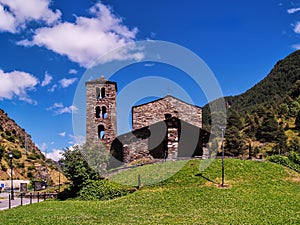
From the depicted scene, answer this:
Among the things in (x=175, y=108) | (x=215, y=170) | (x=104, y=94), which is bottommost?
(x=215, y=170)

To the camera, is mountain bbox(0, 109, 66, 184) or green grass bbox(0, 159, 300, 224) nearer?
green grass bbox(0, 159, 300, 224)

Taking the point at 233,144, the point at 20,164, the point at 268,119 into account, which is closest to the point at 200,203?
the point at 233,144

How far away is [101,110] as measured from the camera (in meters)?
51.7

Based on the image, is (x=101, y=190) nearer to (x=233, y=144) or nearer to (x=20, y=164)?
(x=233, y=144)

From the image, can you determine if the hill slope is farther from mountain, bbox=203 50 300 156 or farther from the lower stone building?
the lower stone building

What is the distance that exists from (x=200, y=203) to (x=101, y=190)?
10626 mm

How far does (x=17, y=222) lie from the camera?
16500 mm

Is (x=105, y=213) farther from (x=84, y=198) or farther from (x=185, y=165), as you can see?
(x=185, y=165)

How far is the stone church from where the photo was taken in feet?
135

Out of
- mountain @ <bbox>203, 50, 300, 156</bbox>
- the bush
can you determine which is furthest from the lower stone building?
mountain @ <bbox>203, 50, 300, 156</bbox>

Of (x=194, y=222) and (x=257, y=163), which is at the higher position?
(x=257, y=163)

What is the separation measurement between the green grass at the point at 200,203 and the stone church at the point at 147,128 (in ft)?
24.5

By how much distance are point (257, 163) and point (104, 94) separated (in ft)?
88.7

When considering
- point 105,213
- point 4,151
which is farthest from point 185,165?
point 4,151
